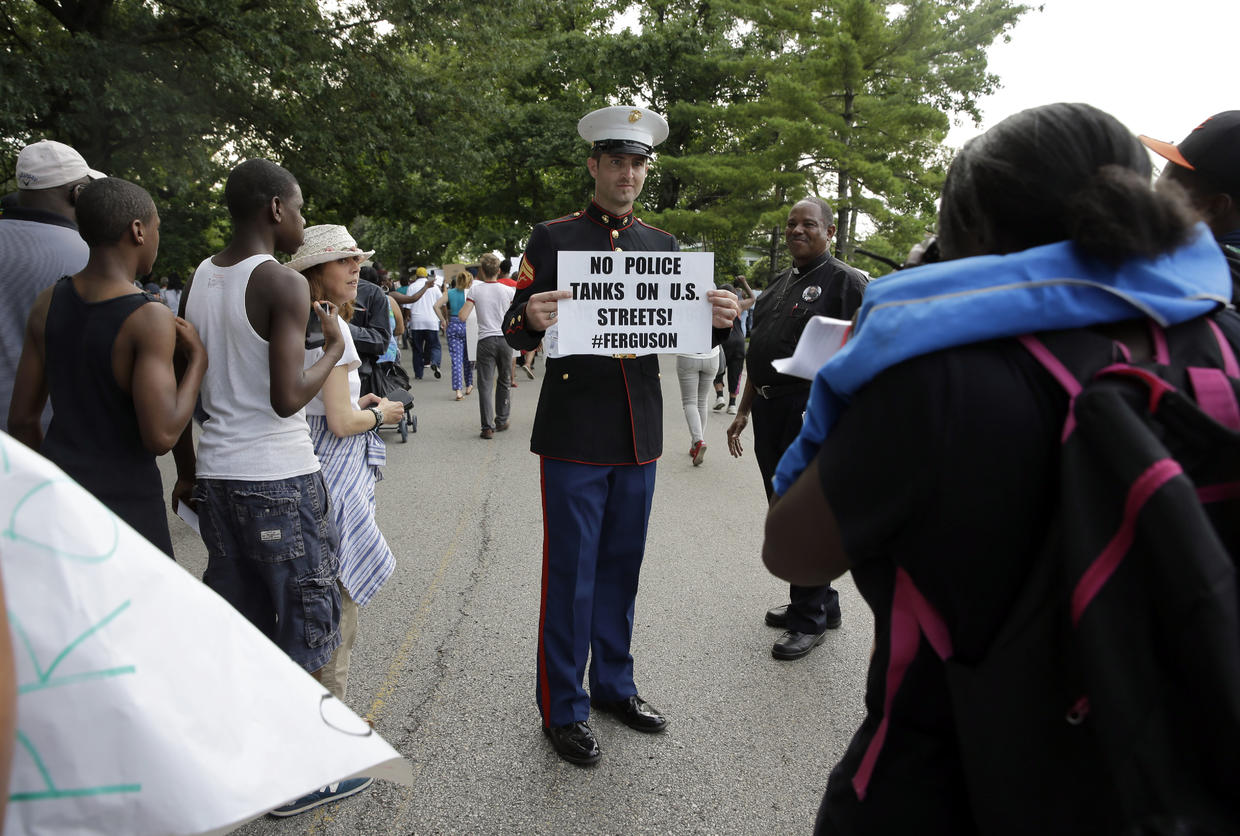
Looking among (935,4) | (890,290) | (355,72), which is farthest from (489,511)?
(935,4)

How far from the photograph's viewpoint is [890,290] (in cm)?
111

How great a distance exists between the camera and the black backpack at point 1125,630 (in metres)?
0.84

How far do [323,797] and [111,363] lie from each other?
5.10 feet

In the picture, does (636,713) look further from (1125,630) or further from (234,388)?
(1125,630)

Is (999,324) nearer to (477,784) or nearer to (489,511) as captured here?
(477,784)

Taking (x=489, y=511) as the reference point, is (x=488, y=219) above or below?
above

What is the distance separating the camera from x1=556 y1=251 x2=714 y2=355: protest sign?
114 inches

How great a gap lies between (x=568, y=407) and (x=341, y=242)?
1.18 metres

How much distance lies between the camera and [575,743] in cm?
292

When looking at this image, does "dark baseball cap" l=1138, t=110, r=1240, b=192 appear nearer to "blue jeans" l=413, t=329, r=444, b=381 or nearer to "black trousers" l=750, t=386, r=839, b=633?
"black trousers" l=750, t=386, r=839, b=633

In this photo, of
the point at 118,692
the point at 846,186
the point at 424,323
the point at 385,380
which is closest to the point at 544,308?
the point at 118,692

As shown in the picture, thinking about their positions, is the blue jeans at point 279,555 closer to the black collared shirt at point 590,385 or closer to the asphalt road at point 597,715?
the asphalt road at point 597,715

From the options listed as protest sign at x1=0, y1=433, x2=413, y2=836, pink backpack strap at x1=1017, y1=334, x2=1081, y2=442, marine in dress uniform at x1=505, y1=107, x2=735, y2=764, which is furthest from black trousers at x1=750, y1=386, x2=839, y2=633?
protest sign at x1=0, y1=433, x2=413, y2=836

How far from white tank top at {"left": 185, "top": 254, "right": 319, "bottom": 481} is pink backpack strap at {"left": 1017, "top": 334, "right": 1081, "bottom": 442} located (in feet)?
6.96
